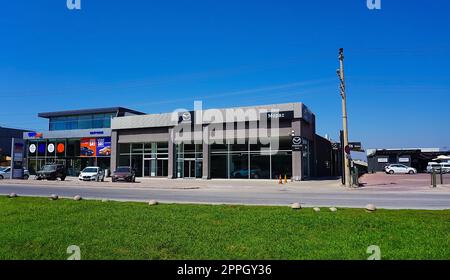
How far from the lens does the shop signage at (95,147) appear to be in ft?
164

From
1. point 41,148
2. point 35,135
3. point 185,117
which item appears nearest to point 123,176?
point 185,117

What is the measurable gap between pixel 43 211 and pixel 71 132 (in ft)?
149

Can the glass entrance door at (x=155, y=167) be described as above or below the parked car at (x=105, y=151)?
below

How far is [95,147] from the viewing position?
51.1 metres

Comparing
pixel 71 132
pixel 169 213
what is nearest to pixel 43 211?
pixel 169 213

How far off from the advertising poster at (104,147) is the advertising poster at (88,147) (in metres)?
0.76

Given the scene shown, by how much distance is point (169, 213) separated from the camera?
1040 cm

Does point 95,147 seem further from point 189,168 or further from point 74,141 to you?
point 189,168

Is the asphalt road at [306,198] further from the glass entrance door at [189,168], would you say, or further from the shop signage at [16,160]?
the shop signage at [16,160]

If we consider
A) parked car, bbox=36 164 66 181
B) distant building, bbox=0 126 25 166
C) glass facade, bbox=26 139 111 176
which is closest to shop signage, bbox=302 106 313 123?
parked car, bbox=36 164 66 181

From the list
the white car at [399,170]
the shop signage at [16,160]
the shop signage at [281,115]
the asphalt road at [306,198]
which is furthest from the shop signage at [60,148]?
the white car at [399,170]
